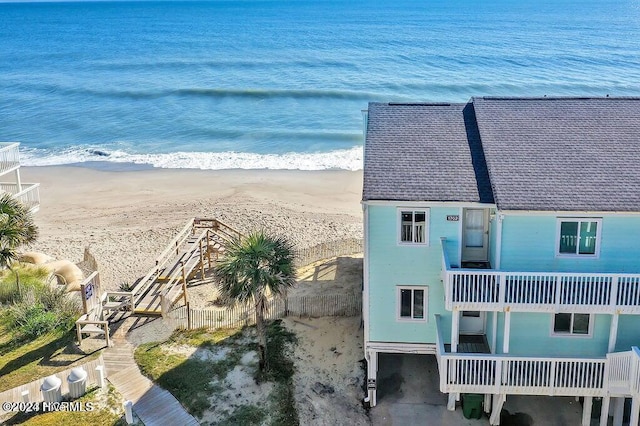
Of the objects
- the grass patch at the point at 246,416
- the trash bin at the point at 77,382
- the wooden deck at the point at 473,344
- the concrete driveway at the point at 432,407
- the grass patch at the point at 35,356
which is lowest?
the concrete driveway at the point at 432,407

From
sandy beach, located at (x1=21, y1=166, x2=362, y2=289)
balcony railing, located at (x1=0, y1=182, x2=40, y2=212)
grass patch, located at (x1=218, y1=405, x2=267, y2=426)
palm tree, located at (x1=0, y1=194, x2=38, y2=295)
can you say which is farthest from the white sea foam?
grass patch, located at (x1=218, y1=405, x2=267, y2=426)

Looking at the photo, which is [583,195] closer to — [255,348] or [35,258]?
[255,348]

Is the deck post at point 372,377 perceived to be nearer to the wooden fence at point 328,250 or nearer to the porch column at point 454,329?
the porch column at point 454,329

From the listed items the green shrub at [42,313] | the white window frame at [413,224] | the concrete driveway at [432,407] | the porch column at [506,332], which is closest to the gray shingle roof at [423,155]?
the white window frame at [413,224]

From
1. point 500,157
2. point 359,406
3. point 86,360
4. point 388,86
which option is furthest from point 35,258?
point 388,86

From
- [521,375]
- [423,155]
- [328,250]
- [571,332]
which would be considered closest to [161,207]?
[328,250]

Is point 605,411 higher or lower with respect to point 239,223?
lower

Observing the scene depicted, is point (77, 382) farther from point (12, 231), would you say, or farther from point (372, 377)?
point (372, 377)
